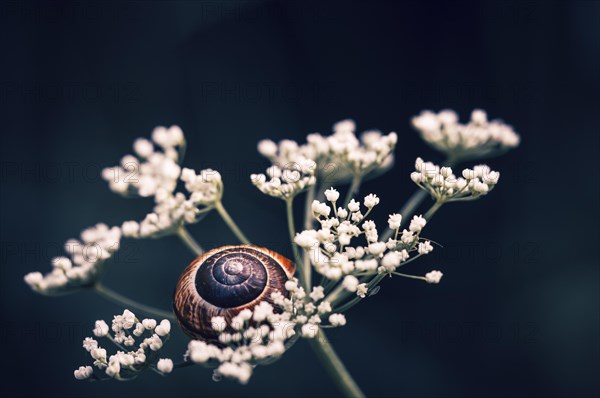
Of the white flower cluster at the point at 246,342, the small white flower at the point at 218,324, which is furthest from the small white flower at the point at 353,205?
the small white flower at the point at 218,324

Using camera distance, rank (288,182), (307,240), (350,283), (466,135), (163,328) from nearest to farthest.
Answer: (350,283) < (307,240) < (163,328) < (288,182) < (466,135)

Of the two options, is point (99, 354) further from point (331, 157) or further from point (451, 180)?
point (451, 180)

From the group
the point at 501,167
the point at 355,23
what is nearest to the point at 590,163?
the point at 501,167

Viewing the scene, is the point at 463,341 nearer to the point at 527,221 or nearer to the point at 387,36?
the point at 527,221

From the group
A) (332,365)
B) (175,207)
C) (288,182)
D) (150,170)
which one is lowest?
(332,365)

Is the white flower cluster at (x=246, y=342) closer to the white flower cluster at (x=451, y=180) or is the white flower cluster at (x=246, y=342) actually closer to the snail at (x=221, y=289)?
the snail at (x=221, y=289)

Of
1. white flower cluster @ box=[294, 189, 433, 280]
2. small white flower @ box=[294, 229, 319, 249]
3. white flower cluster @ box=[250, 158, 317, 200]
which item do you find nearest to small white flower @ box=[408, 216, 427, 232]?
white flower cluster @ box=[294, 189, 433, 280]

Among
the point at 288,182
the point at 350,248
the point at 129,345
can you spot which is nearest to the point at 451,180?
the point at 350,248
